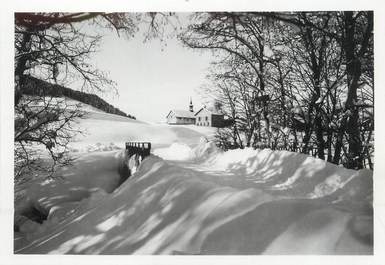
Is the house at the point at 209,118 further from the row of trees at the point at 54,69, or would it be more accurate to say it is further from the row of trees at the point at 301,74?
the row of trees at the point at 54,69

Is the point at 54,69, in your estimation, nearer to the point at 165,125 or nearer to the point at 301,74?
the point at 165,125

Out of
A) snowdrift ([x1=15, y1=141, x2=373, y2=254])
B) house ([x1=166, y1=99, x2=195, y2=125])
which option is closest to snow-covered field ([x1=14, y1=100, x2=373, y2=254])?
snowdrift ([x1=15, y1=141, x2=373, y2=254])

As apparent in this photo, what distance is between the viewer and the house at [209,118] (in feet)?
13.4

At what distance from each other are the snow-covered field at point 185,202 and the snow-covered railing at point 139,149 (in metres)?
0.09

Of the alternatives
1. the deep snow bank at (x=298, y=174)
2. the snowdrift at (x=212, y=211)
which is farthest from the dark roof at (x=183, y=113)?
the deep snow bank at (x=298, y=174)

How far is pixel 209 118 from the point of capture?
4.93m

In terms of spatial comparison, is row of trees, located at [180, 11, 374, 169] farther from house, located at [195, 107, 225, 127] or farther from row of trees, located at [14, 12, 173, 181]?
row of trees, located at [14, 12, 173, 181]

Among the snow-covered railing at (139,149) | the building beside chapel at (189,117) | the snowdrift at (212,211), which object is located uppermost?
the building beside chapel at (189,117)

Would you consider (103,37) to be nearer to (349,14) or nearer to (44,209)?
(44,209)

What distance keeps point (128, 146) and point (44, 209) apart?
1.12 metres

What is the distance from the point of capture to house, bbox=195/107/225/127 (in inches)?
161

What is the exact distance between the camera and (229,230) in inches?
93.0

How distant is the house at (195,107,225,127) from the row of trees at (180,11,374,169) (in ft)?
0.89

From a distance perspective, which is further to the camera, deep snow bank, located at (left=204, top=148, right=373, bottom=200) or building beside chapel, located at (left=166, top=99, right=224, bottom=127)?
building beside chapel, located at (left=166, top=99, right=224, bottom=127)
